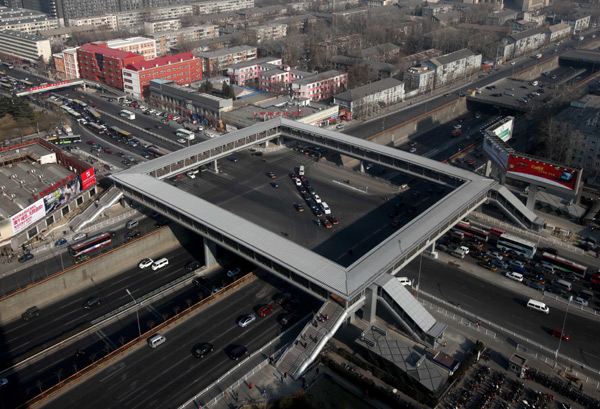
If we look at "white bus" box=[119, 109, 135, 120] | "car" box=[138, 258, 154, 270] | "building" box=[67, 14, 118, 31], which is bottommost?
"car" box=[138, 258, 154, 270]

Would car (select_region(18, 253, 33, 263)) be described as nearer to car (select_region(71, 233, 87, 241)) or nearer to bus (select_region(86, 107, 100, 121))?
car (select_region(71, 233, 87, 241))

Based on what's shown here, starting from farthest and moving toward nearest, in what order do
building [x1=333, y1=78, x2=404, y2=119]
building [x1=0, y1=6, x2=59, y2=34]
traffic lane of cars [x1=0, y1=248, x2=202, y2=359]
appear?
building [x1=0, y1=6, x2=59, y2=34] → building [x1=333, y1=78, x2=404, y2=119] → traffic lane of cars [x1=0, y1=248, x2=202, y2=359]

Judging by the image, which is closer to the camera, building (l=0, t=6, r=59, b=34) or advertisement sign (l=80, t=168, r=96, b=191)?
advertisement sign (l=80, t=168, r=96, b=191)

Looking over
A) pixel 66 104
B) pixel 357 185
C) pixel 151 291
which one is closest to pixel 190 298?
pixel 151 291

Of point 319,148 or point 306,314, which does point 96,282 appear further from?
point 319,148

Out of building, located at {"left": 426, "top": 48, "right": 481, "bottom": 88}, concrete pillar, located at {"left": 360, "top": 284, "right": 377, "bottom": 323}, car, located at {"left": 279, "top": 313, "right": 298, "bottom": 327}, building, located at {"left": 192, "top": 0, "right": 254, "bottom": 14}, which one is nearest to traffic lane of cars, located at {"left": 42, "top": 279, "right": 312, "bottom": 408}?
car, located at {"left": 279, "top": 313, "right": 298, "bottom": 327}
